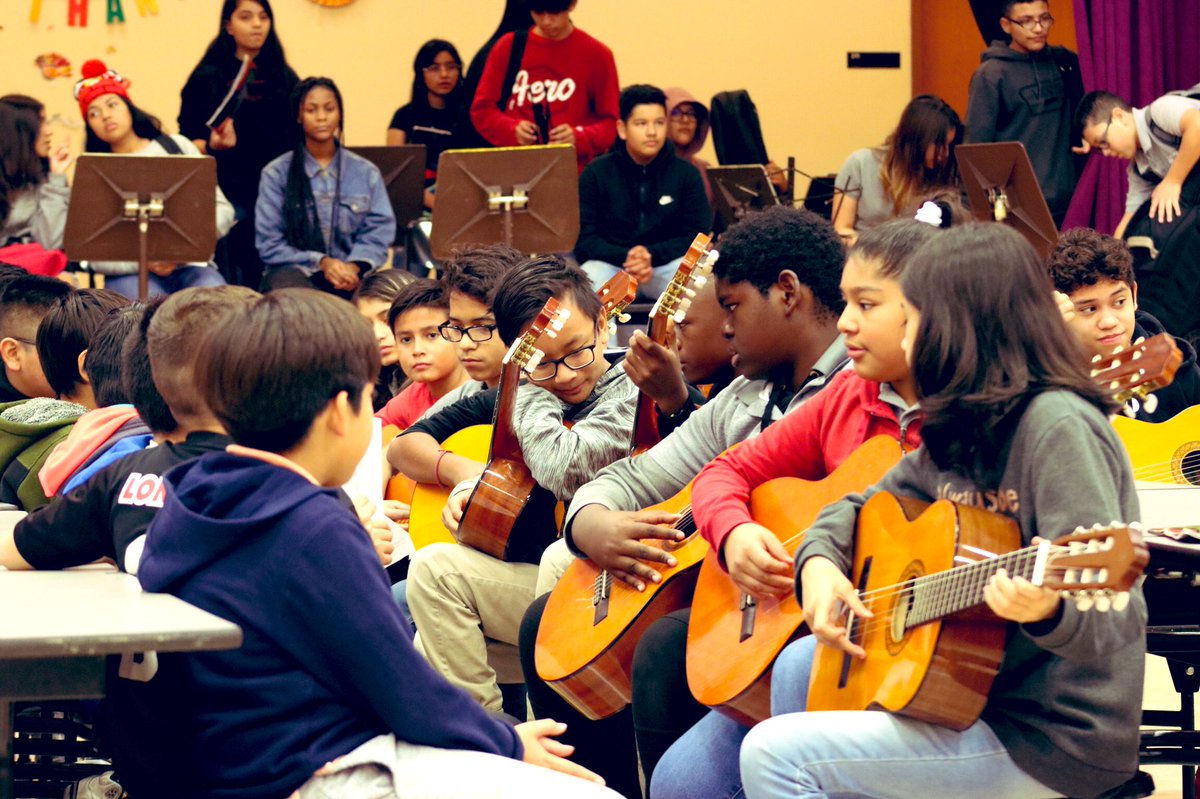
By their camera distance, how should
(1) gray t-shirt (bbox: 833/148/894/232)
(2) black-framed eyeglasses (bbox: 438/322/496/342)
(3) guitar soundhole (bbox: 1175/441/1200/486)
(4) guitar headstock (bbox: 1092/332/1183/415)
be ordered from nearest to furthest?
(4) guitar headstock (bbox: 1092/332/1183/415) → (3) guitar soundhole (bbox: 1175/441/1200/486) → (2) black-framed eyeglasses (bbox: 438/322/496/342) → (1) gray t-shirt (bbox: 833/148/894/232)

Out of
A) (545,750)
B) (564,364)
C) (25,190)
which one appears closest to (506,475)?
(564,364)

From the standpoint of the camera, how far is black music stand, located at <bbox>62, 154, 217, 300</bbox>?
6043 millimetres

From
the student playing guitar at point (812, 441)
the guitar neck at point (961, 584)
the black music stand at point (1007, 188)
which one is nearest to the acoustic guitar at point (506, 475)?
the student playing guitar at point (812, 441)

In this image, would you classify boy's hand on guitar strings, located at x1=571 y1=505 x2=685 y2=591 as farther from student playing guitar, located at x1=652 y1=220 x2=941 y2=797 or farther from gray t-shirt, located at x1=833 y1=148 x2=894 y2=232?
gray t-shirt, located at x1=833 y1=148 x2=894 y2=232

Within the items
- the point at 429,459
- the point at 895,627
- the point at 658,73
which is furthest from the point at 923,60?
the point at 895,627

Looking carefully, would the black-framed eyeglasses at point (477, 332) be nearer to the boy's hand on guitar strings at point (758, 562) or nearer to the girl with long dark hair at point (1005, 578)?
the boy's hand on guitar strings at point (758, 562)

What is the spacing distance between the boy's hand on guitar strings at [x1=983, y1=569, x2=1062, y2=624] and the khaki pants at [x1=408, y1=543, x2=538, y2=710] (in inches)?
61.6

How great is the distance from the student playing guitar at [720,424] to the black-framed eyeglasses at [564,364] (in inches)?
11.8

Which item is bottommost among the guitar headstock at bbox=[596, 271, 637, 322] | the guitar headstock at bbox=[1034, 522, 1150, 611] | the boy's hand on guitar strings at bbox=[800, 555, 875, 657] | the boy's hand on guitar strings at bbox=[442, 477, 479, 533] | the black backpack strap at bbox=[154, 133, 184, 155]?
the boy's hand on guitar strings at bbox=[442, 477, 479, 533]

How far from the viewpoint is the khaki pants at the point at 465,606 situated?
3.17 meters

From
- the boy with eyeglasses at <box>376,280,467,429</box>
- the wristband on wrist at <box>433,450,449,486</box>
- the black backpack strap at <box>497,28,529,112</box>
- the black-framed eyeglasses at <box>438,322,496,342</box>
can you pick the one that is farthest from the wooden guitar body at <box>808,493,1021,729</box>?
the black backpack strap at <box>497,28,529,112</box>

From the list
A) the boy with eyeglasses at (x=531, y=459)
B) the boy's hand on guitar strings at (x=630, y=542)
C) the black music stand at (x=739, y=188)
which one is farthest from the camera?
the black music stand at (x=739, y=188)

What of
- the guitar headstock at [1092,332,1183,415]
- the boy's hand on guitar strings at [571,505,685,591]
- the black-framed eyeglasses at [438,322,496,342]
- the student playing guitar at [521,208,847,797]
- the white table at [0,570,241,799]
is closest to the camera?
the white table at [0,570,241,799]

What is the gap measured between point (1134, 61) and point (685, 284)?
14.3 feet
